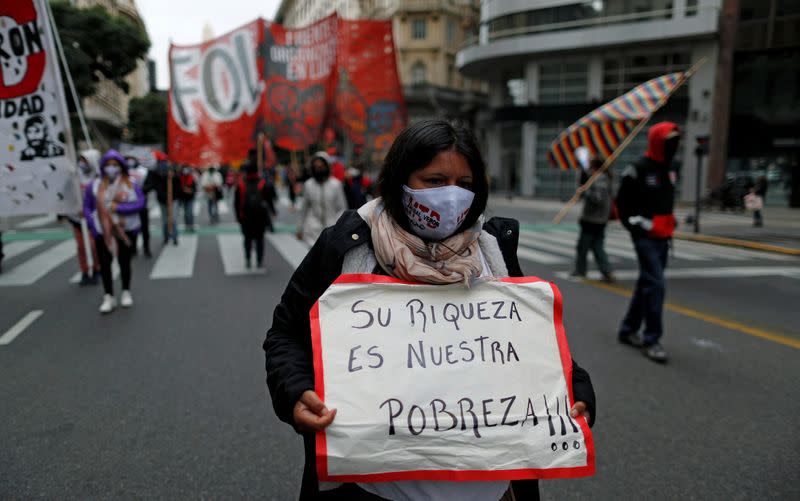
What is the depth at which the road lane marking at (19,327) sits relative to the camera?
5.32 m

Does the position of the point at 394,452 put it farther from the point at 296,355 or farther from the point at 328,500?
the point at 296,355

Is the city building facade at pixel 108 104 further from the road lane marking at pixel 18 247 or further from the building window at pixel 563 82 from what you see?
the road lane marking at pixel 18 247

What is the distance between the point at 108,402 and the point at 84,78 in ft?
93.8

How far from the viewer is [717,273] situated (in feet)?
Answer: 30.3

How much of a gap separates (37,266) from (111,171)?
14.0 feet

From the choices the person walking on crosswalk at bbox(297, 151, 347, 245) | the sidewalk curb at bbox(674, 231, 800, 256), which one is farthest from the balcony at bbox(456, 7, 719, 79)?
the person walking on crosswalk at bbox(297, 151, 347, 245)

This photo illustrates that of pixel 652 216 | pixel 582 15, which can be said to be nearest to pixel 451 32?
pixel 582 15

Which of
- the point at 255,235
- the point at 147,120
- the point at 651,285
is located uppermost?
the point at 147,120

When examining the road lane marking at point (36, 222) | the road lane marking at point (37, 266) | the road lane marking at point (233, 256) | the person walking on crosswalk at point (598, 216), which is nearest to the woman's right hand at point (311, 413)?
the person walking on crosswalk at point (598, 216)

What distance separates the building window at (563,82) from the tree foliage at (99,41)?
23.3 m

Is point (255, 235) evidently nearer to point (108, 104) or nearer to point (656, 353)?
Result: point (656, 353)

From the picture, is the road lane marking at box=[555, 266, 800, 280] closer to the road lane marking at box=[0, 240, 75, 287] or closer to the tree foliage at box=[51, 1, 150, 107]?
the road lane marking at box=[0, 240, 75, 287]

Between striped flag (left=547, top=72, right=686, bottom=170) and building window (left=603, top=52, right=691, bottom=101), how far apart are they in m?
23.1

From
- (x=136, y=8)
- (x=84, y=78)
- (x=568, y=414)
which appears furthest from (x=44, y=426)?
(x=136, y=8)
